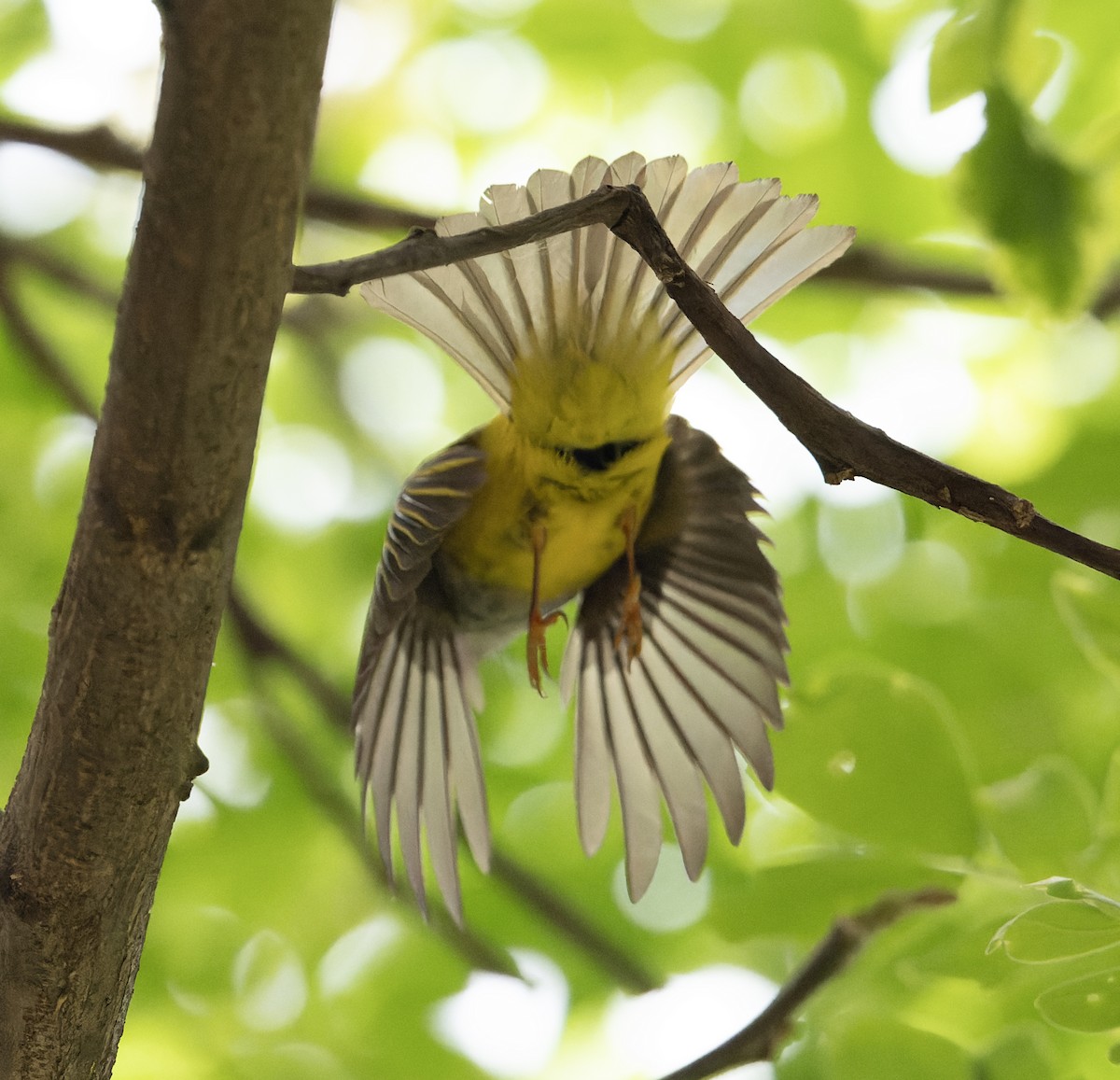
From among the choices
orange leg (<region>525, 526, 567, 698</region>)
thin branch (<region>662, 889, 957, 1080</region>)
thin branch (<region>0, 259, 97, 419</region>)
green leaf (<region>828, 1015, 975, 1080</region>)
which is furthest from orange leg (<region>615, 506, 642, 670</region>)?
thin branch (<region>0, 259, 97, 419</region>)

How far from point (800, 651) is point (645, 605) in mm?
558

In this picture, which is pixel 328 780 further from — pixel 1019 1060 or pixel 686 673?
pixel 1019 1060

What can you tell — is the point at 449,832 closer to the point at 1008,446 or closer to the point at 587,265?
the point at 587,265

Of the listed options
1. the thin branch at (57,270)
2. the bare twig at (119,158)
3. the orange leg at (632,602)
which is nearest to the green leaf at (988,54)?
the orange leg at (632,602)

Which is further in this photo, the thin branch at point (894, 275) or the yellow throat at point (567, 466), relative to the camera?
the thin branch at point (894, 275)

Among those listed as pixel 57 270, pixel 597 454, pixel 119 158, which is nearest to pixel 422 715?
pixel 597 454

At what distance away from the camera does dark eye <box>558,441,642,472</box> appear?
66.1 inches

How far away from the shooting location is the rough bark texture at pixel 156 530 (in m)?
0.88

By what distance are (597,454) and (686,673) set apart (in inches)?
16.3

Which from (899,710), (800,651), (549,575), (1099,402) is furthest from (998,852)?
(1099,402)

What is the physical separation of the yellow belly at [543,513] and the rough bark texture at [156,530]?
0.68 metres

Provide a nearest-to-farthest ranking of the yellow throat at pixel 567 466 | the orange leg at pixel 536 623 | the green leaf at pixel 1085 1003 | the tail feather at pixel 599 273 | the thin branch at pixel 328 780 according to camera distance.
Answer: the green leaf at pixel 1085 1003 → the tail feather at pixel 599 273 → the yellow throat at pixel 567 466 → the orange leg at pixel 536 623 → the thin branch at pixel 328 780

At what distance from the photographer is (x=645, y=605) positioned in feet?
6.63

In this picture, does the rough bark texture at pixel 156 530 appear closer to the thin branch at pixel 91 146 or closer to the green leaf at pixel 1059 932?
the green leaf at pixel 1059 932
